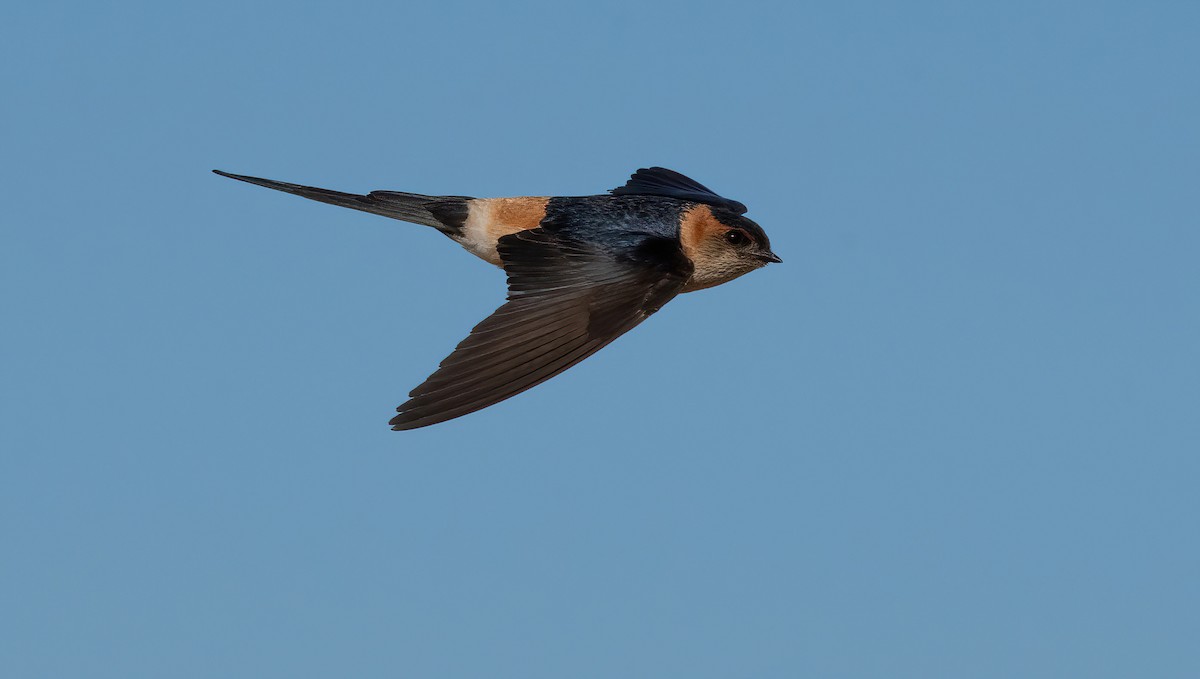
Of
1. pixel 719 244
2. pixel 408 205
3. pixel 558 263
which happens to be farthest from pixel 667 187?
pixel 558 263

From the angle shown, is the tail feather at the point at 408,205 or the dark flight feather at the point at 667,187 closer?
the tail feather at the point at 408,205

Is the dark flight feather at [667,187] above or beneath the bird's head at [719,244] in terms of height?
above

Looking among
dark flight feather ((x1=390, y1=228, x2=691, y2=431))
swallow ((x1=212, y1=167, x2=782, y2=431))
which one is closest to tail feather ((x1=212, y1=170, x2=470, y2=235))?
swallow ((x1=212, y1=167, x2=782, y2=431))

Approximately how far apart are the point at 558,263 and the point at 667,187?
3062 mm

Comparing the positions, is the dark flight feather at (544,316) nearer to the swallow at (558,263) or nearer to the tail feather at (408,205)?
the swallow at (558,263)

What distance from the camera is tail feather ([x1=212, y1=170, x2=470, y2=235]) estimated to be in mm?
9703

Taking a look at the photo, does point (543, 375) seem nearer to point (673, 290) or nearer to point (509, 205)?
point (673, 290)

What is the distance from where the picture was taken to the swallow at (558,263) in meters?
7.85

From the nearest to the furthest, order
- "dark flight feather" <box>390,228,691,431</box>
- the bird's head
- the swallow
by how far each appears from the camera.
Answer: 1. "dark flight feather" <box>390,228,691,431</box>
2. the swallow
3. the bird's head

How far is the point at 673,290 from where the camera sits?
8750mm

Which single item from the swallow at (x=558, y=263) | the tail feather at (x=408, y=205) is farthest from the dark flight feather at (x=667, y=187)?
the tail feather at (x=408, y=205)

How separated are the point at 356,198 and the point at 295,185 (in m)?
0.42

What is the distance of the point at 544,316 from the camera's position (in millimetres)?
8289

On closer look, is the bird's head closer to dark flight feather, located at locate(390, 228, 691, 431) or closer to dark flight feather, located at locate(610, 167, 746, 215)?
dark flight feather, located at locate(390, 228, 691, 431)
